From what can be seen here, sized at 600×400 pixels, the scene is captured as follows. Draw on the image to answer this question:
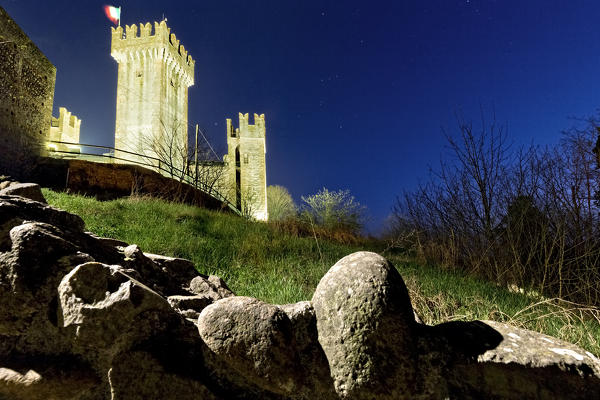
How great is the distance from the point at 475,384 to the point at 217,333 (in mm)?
909

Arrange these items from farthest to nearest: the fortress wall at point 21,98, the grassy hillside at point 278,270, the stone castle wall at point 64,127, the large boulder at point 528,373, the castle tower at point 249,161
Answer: the castle tower at point 249,161 < the stone castle wall at point 64,127 < the fortress wall at point 21,98 < the grassy hillside at point 278,270 < the large boulder at point 528,373

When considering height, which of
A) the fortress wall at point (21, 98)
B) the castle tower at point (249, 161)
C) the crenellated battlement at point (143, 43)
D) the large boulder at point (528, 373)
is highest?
the crenellated battlement at point (143, 43)

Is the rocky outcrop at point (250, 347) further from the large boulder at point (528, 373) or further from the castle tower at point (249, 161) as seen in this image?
the castle tower at point (249, 161)

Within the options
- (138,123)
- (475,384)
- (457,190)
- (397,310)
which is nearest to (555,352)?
(475,384)

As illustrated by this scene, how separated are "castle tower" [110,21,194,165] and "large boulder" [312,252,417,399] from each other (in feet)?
81.6

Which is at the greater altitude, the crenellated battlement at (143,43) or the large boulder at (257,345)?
the crenellated battlement at (143,43)

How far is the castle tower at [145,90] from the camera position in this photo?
80.9 ft

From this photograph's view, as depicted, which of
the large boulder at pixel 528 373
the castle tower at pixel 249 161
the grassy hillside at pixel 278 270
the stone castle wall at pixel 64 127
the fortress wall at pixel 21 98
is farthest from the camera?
the castle tower at pixel 249 161

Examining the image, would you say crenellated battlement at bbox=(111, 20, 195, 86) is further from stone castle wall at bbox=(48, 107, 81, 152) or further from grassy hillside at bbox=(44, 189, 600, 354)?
grassy hillside at bbox=(44, 189, 600, 354)

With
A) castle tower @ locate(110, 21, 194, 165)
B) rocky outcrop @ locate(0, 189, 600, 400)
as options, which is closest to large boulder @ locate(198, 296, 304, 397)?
rocky outcrop @ locate(0, 189, 600, 400)

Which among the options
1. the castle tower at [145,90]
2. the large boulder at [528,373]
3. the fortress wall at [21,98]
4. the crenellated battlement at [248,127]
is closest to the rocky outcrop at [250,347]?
the large boulder at [528,373]

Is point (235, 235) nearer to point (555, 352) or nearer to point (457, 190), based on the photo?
point (457, 190)

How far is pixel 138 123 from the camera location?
25.0 m

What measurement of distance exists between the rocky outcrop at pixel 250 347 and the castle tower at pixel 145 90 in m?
24.4
